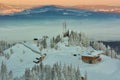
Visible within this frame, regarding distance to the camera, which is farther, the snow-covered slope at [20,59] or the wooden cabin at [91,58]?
the snow-covered slope at [20,59]

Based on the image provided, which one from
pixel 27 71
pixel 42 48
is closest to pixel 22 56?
pixel 42 48

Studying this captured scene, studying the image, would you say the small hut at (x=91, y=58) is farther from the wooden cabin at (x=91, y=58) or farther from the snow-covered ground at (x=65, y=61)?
the snow-covered ground at (x=65, y=61)

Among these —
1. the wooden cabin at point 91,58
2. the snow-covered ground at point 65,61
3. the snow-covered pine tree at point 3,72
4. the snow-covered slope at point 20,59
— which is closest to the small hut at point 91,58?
the wooden cabin at point 91,58

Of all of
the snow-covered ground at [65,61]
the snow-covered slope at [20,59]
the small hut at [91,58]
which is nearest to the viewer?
the snow-covered ground at [65,61]

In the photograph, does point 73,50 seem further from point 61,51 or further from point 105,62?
point 105,62

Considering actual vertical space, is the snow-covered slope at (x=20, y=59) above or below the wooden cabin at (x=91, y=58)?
below

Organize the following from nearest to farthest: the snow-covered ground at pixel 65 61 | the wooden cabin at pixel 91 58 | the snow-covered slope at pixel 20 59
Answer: the snow-covered ground at pixel 65 61, the wooden cabin at pixel 91 58, the snow-covered slope at pixel 20 59

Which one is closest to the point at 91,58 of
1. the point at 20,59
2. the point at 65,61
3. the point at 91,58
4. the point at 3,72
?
the point at 91,58

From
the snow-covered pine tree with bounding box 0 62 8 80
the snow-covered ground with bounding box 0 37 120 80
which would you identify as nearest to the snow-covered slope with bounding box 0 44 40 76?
the snow-covered ground with bounding box 0 37 120 80

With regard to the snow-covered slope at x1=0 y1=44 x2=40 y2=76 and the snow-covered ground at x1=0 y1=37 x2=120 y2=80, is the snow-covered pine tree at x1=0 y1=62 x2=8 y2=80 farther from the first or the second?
the snow-covered slope at x1=0 y1=44 x2=40 y2=76
